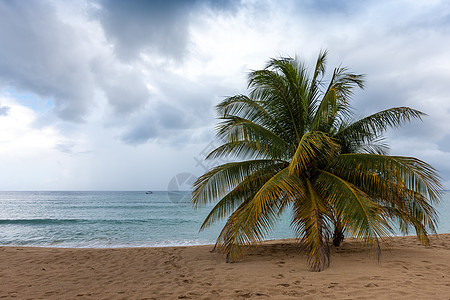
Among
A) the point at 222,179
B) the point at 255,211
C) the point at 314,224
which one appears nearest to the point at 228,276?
the point at 255,211

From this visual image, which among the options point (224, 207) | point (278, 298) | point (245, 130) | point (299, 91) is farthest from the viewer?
point (224, 207)

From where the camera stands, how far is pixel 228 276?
17.8 feet

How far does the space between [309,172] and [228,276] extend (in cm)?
334

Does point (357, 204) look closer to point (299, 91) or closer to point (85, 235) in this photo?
point (299, 91)

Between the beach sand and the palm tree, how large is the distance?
0.55 meters

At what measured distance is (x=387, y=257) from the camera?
6.41 metres

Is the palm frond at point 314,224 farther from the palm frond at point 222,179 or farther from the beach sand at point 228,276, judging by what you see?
the palm frond at point 222,179

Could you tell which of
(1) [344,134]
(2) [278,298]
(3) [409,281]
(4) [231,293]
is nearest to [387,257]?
(3) [409,281]

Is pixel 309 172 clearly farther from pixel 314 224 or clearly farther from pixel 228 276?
pixel 228 276

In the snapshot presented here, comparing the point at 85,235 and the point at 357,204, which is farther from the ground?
the point at 357,204

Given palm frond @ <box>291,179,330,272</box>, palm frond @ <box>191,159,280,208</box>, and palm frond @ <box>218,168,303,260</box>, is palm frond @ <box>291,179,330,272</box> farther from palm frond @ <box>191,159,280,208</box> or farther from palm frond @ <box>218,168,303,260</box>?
palm frond @ <box>191,159,280,208</box>

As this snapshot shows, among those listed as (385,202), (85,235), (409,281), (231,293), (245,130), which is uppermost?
(245,130)

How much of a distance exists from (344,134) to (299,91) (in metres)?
1.77

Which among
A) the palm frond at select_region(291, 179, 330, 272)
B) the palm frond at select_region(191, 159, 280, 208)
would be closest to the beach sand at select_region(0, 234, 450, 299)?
the palm frond at select_region(291, 179, 330, 272)
